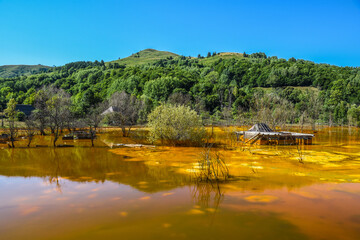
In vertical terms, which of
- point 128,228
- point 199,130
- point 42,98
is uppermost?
point 42,98

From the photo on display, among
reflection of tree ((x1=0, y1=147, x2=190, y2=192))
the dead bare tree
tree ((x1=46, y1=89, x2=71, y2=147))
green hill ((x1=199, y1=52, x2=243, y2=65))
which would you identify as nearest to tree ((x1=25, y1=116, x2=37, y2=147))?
tree ((x1=46, y1=89, x2=71, y2=147))

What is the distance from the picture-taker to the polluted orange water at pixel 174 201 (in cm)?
648

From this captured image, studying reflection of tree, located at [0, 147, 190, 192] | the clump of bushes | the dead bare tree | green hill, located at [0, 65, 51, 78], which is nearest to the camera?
reflection of tree, located at [0, 147, 190, 192]

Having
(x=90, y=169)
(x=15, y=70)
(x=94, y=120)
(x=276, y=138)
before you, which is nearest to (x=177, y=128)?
(x=90, y=169)

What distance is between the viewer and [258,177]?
452 inches

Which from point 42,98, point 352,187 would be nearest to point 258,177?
point 352,187

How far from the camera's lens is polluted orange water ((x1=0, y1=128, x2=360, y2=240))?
6480 mm

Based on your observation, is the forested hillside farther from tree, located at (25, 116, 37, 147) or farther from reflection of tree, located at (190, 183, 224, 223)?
reflection of tree, located at (190, 183, 224, 223)

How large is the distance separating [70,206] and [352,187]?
35.1 feet

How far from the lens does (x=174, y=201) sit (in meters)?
8.54

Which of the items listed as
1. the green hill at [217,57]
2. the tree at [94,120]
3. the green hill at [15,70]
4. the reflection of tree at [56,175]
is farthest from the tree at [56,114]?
the green hill at [15,70]

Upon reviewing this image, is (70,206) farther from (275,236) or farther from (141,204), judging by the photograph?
(275,236)

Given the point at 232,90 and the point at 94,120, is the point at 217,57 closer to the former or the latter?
the point at 232,90

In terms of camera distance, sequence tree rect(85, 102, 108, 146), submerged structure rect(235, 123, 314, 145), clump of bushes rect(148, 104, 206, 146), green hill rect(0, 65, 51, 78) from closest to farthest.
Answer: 1. clump of bushes rect(148, 104, 206, 146)
2. submerged structure rect(235, 123, 314, 145)
3. tree rect(85, 102, 108, 146)
4. green hill rect(0, 65, 51, 78)
